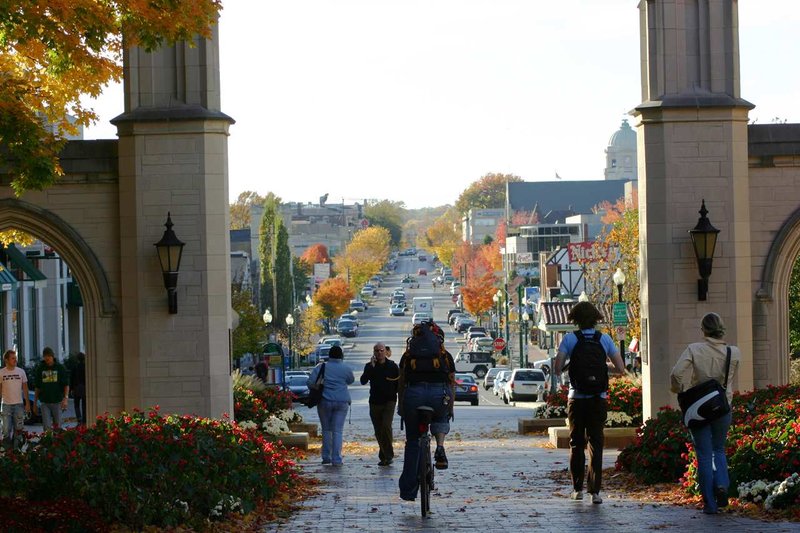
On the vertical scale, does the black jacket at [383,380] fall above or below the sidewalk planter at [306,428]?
above

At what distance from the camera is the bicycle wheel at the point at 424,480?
11.2 meters

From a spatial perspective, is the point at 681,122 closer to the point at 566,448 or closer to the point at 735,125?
the point at 735,125

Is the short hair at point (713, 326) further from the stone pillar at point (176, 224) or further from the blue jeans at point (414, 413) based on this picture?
the stone pillar at point (176, 224)

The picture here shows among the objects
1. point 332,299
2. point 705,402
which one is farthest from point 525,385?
point 332,299

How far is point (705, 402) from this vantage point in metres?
10.8

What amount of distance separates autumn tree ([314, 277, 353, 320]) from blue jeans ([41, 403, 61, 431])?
87.1m

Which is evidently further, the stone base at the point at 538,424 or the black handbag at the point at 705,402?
the stone base at the point at 538,424

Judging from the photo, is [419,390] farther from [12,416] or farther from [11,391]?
[12,416]

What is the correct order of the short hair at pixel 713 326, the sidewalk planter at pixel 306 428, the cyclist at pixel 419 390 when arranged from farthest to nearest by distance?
the sidewalk planter at pixel 306 428
the cyclist at pixel 419 390
the short hair at pixel 713 326

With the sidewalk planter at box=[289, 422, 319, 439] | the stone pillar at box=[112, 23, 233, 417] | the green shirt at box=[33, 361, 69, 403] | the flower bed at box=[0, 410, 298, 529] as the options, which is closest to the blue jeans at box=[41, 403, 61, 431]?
the green shirt at box=[33, 361, 69, 403]

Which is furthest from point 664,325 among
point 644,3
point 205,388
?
point 205,388

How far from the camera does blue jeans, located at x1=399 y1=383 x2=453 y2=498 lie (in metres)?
11.7

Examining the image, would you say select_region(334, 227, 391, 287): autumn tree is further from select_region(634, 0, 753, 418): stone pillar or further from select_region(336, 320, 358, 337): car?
select_region(634, 0, 753, 418): stone pillar

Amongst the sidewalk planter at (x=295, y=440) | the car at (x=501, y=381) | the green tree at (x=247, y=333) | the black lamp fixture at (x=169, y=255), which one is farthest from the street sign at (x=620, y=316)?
the green tree at (x=247, y=333)
